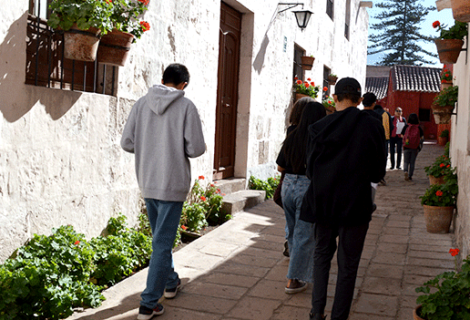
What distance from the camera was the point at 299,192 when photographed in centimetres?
414

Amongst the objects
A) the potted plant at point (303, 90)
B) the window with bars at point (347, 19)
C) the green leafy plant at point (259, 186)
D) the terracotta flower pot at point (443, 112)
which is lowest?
the green leafy plant at point (259, 186)

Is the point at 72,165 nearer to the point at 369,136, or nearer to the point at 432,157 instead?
the point at 369,136

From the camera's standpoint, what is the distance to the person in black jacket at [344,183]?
10.5 ft

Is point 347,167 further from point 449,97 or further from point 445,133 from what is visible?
point 445,133

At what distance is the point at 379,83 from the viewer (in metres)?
38.7

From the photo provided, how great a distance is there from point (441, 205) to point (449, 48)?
6.29ft

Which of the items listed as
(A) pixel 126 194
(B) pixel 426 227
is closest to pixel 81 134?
(A) pixel 126 194

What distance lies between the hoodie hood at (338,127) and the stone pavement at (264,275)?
1.31m

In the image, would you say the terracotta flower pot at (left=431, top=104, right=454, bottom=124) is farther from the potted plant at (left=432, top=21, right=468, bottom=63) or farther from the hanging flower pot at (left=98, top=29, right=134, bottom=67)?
the hanging flower pot at (left=98, top=29, right=134, bottom=67)

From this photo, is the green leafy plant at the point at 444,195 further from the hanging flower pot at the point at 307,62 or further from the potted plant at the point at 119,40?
the hanging flower pot at the point at 307,62

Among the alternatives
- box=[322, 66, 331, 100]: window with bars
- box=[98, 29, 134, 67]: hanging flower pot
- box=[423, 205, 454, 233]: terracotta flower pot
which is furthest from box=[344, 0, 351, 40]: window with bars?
box=[98, 29, 134, 67]: hanging flower pot

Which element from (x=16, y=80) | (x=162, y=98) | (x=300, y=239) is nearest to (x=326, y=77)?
(x=300, y=239)

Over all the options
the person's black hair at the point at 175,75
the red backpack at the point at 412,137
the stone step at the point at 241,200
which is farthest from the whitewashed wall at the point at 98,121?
the red backpack at the point at 412,137

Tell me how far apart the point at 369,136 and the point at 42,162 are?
2.40m
